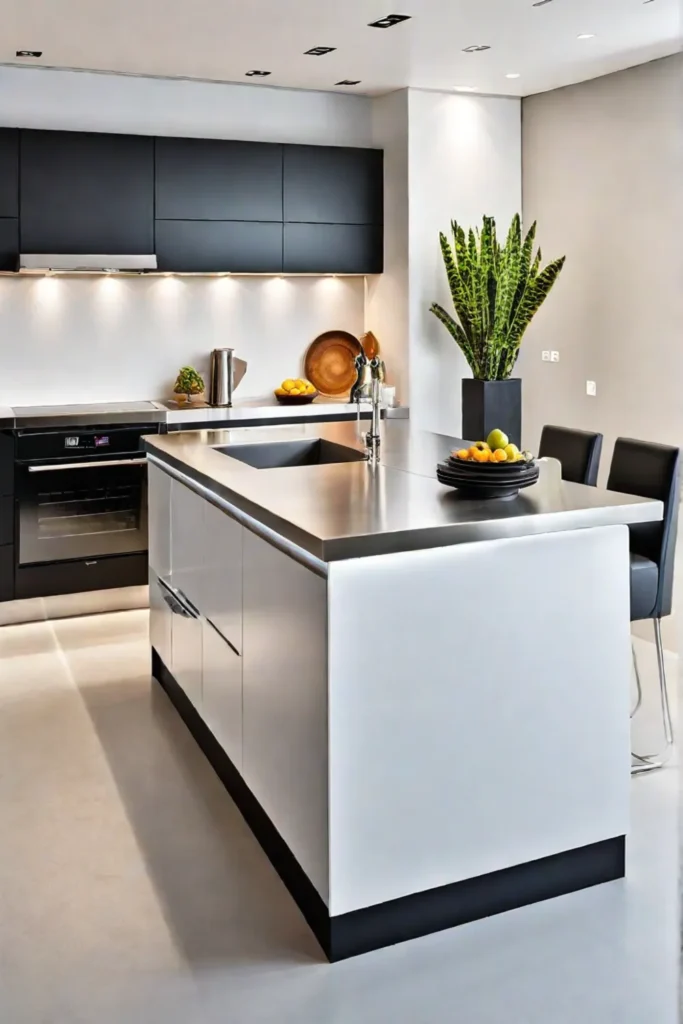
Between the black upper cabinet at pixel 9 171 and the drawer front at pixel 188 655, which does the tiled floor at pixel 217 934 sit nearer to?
the drawer front at pixel 188 655

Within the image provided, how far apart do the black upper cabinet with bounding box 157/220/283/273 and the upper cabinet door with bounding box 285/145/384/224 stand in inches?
8.0

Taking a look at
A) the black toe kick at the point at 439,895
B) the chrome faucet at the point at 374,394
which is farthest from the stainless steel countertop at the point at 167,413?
the black toe kick at the point at 439,895

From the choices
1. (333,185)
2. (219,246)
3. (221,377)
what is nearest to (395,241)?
(333,185)

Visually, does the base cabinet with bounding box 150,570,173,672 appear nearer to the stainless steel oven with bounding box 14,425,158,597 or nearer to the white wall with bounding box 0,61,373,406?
the stainless steel oven with bounding box 14,425,158,597

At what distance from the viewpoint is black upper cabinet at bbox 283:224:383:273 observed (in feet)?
18.8

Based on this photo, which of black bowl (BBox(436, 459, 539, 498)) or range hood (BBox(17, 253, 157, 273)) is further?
range hood (BBox(17, 253, 157, 273))

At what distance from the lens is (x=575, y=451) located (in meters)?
3.92

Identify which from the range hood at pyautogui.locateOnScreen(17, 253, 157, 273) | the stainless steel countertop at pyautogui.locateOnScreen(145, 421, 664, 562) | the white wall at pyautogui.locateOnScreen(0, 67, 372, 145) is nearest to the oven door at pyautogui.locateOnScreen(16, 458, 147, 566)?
the range hood at pyautogui.locateOnScreen(17, 253, 157, 273)

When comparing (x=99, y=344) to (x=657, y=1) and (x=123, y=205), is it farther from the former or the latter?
(x=657, y=1)

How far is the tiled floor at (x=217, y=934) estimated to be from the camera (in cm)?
219

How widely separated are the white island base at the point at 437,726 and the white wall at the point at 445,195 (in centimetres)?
330

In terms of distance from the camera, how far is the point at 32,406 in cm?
545

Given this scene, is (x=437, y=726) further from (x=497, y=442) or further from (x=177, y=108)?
(x=177, y=108)

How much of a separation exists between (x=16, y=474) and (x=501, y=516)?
126 inches
